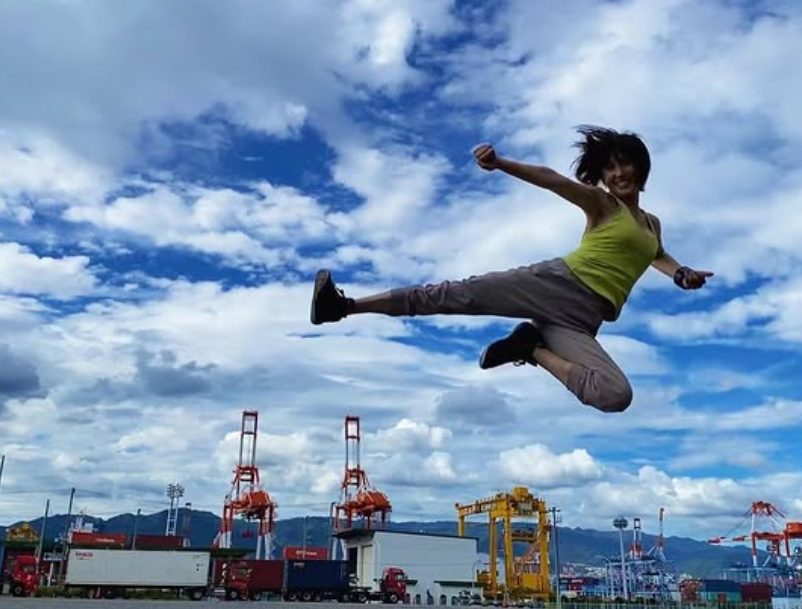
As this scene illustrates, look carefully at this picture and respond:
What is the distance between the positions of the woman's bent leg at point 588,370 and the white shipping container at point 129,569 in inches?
1959

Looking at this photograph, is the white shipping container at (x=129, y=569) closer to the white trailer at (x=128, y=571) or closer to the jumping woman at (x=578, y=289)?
the white trailer at (x=128, y=571)

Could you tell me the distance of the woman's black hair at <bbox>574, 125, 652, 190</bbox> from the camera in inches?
220

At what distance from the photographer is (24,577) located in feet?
156

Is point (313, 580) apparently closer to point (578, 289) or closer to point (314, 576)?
point (314, 576)

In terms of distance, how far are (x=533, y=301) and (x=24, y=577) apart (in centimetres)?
4965

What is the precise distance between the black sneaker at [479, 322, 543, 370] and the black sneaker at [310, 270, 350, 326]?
1.07 meters

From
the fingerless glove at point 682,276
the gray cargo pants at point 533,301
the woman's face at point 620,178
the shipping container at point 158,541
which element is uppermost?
the shipping container at point 158,541

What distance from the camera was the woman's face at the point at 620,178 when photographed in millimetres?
5629

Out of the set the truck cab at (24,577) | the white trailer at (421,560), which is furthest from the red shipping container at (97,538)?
the truck cab at (24,577)

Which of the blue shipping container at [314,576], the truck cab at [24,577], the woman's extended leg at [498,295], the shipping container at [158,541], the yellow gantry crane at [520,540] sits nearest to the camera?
the woman's extended leg at [498,295]

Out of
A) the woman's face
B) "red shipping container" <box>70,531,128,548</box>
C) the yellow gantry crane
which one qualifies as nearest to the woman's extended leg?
the woman's face

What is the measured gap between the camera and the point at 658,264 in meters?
6.07

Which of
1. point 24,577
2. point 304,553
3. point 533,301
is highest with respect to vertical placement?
point 304,553

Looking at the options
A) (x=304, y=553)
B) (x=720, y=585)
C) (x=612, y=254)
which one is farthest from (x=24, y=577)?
(x=720, y=585)
